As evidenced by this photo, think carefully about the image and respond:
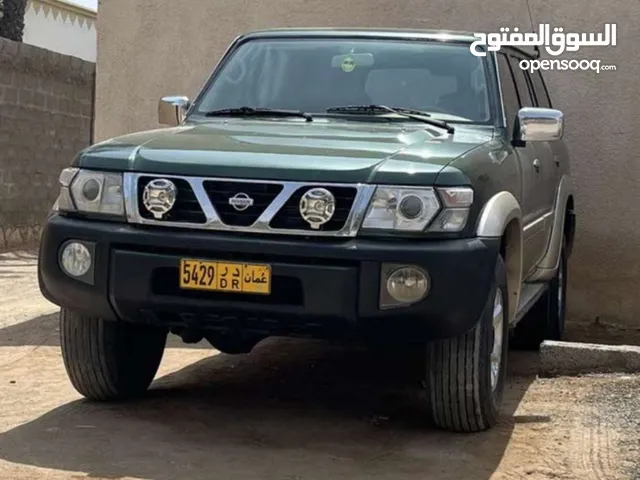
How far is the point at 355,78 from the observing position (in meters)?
5.71

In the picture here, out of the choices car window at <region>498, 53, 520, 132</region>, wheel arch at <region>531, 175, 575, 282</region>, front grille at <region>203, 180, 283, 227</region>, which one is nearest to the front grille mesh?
front grille at <region>203, 180, 283, 227</region>

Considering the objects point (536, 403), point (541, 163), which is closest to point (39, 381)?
point (536, 403)

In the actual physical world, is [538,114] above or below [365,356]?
above

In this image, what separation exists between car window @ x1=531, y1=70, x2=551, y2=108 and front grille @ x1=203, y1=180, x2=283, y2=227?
3.17 m

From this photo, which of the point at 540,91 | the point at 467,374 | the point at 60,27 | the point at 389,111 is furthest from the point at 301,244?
the point at 60,27

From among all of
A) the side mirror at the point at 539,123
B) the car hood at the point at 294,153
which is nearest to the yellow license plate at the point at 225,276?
the car hood at the point at 294,153

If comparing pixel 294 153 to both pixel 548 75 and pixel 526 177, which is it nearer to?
pixel 526 177

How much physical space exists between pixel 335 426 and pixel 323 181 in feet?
4.27

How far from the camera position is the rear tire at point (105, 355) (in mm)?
4957

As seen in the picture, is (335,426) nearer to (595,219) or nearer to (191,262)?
(191,262)

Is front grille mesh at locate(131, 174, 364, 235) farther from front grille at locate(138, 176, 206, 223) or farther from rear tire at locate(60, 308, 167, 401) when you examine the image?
rear tire at locate(60, 308, 167, 401)

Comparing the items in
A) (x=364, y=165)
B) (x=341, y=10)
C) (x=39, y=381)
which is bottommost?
(x=39, y=381)

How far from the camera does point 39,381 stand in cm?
587

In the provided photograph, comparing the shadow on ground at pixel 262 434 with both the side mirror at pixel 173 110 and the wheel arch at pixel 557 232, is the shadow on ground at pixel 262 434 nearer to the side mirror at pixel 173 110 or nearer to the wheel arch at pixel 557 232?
the wheel arch at pixel 557 232
